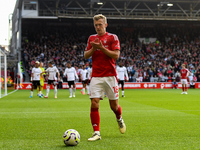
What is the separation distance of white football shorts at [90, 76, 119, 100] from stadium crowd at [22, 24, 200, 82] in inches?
1174

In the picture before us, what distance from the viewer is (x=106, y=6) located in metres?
47.5

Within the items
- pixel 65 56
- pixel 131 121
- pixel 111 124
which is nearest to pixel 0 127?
pixel 111 124

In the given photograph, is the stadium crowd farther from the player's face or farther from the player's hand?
the player's hand

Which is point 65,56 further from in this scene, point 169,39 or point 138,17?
point 169,39

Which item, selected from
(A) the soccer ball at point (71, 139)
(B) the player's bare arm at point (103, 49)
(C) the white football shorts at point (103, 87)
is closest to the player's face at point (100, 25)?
(B) the player's bare arm at point (103, 49)

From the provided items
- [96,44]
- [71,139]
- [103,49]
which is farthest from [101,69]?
[71,139]

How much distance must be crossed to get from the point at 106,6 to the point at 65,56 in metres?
11.0

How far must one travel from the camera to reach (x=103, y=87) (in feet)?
21.0

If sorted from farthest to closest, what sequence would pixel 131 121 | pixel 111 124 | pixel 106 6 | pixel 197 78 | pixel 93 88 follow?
pixel 106 6 → pixel 197 78 → pixel 131 121 → pixel 111 124 → pixel 93 88

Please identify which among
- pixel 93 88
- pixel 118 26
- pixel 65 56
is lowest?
pixel 93 88

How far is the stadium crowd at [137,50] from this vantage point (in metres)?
38.6

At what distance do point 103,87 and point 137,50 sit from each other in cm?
3960

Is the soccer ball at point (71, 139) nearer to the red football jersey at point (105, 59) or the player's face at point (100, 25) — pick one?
the red football jersey at point (105, 59)

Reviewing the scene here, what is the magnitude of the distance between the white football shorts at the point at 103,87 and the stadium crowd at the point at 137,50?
1174 inches
